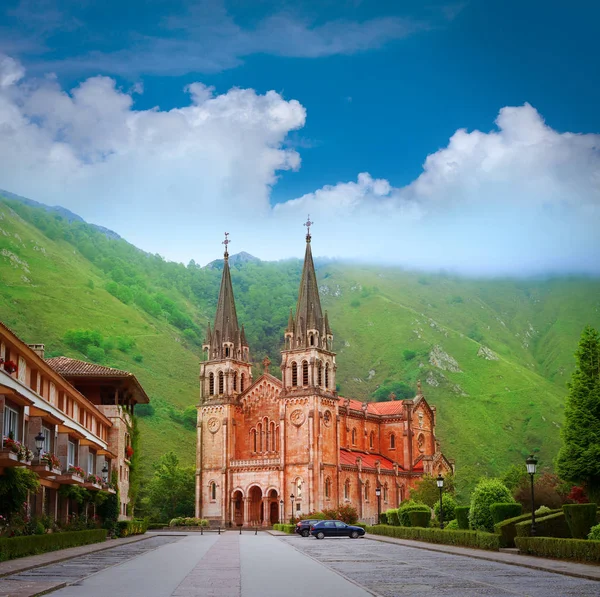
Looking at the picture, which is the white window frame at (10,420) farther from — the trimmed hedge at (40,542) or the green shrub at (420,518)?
the green shrub at (420,518)

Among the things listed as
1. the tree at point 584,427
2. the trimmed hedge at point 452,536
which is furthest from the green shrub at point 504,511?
the tree at point 584,427

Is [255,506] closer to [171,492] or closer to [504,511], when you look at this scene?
[171,492]

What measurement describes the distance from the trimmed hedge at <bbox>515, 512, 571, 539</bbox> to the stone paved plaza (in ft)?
11.3

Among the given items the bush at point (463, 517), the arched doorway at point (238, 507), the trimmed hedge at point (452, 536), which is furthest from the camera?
the arched doorway at point (238, 507)

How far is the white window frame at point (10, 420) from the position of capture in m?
34.8

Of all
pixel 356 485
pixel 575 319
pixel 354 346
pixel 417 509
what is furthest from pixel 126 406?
pixel 575 319

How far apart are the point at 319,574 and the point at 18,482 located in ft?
45.1

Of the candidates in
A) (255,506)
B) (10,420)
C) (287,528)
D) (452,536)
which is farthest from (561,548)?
(255,506)

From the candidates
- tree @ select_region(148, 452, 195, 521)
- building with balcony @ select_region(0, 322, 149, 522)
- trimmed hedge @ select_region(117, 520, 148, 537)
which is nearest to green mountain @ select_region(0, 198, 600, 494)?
tree @ select_region(148, 452, 195, 521)

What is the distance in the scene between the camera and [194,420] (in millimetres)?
139875

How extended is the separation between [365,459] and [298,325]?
19145 mm

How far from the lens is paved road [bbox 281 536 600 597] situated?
19.2 meters

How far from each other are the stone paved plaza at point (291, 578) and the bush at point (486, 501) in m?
8.88

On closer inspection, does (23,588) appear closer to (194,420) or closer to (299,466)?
(299,466)
